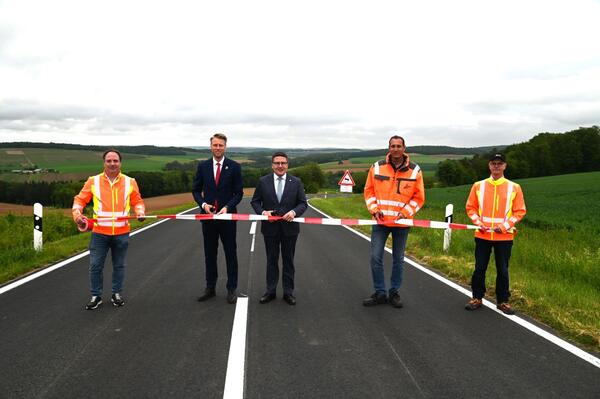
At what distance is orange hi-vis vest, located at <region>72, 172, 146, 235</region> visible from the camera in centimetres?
512

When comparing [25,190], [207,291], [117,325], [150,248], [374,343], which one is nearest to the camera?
[374,343]

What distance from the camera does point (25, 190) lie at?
1902 inches

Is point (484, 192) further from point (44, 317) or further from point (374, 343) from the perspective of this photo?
point (44, 317)

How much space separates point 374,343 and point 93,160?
88.2 meters

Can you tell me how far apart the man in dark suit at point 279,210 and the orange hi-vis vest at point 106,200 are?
65.6 inches

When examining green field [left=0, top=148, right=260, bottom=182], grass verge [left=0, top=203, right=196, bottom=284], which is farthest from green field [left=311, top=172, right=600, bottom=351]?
green field [left=0, top=148, right=260, bottom=182]

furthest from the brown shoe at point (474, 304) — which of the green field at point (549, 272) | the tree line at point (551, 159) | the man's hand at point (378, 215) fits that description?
the tree line at point (551, 159)

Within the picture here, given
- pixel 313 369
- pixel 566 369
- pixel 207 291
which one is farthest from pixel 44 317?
pixel 566 369

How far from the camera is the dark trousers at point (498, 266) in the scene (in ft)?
17.1

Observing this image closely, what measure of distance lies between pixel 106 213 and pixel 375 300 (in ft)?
11.7

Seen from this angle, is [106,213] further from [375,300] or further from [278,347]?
[375,300]

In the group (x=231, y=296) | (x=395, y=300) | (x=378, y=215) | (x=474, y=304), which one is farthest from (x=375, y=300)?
(x=231, y=296)

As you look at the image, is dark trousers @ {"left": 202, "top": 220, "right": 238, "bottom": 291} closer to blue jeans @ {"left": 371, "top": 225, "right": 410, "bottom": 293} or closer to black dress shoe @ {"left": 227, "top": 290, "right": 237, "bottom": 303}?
black dress shoe @ {"left": 227, "top": 290, "right": 237, "bottom": 303}

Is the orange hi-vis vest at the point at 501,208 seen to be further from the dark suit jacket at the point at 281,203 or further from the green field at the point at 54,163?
the green field at the point at 54,163
